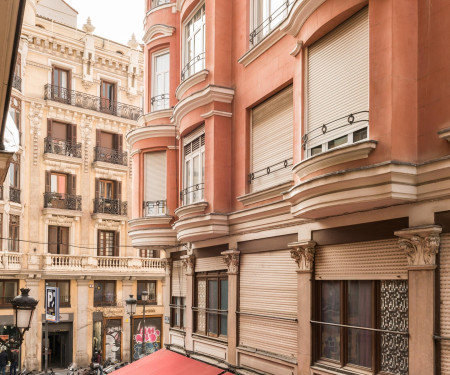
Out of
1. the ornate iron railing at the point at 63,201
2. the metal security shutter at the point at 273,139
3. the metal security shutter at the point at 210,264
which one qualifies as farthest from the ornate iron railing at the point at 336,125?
the ornate iron railing at the point at 63,201

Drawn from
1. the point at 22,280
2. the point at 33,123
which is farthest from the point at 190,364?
the point at 33,123

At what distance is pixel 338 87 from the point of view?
8.06 metres

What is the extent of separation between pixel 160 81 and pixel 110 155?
21.6 metres

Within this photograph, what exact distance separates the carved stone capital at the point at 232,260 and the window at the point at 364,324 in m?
2.92

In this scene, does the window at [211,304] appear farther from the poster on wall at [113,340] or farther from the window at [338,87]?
the poster on wall at [113,340]

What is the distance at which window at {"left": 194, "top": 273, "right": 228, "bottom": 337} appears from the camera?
41.4 feet

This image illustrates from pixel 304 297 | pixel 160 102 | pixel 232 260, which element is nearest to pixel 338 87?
pixel 304 297

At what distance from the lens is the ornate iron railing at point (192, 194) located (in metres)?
12.8

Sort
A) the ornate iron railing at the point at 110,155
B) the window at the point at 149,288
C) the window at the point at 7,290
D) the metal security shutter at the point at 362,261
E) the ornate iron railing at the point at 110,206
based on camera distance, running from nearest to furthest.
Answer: the metal security shutter at the point at 362,261, the window at the point at 7,290, the ornate iron railing at the point at 110,206, the ornate iron railing at the point at 110,155, the window at the point at 149,288

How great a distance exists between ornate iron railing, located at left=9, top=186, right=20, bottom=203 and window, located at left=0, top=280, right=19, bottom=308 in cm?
443

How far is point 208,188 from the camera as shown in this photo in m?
12.0

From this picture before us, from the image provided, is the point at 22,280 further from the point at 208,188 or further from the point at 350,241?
the point at 350,241

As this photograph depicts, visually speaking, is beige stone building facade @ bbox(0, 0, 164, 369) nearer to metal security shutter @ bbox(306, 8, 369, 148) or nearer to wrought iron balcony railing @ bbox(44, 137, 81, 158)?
wrought iron balcony railing @ bbox(44, 137, 81, 158)

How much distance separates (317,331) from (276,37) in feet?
16.3
